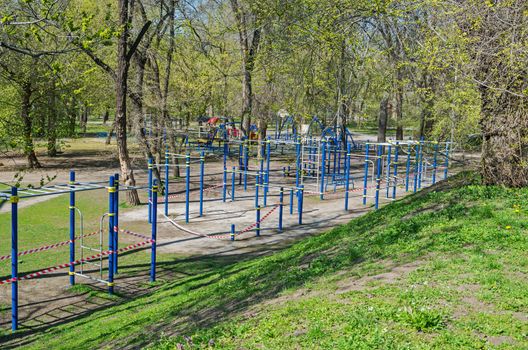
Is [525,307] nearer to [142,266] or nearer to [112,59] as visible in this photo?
[142,266]

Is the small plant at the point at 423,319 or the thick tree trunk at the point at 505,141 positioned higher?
the thick tree trunk at the point at 505,141

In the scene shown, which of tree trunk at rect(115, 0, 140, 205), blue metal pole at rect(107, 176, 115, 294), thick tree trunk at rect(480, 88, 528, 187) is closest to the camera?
thick tree trunk at rect(480, 88, 528, 187)

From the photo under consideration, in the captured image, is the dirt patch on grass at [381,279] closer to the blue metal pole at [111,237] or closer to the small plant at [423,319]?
the small plant at [423,319]

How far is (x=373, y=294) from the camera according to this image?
20.6 feet

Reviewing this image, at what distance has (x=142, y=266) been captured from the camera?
1299cm

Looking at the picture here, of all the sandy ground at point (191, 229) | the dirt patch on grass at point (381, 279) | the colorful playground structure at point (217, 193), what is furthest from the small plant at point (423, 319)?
the sandy ground at point (191, 229)

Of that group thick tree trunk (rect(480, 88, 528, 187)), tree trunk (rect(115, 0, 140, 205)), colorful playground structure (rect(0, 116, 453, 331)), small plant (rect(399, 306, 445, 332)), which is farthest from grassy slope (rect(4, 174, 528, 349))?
tree trunk (rect(115, 0, 140, 205))

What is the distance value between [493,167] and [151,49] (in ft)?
54.2

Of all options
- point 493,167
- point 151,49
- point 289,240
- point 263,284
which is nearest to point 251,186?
point 151,49

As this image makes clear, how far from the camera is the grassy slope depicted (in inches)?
206

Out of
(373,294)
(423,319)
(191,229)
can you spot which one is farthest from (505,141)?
(191,229)

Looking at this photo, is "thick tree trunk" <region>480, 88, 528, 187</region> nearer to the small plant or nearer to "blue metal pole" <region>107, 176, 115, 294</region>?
the small plant

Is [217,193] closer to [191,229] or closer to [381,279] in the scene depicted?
[191,229]

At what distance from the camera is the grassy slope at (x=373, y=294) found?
5238 millimetres
